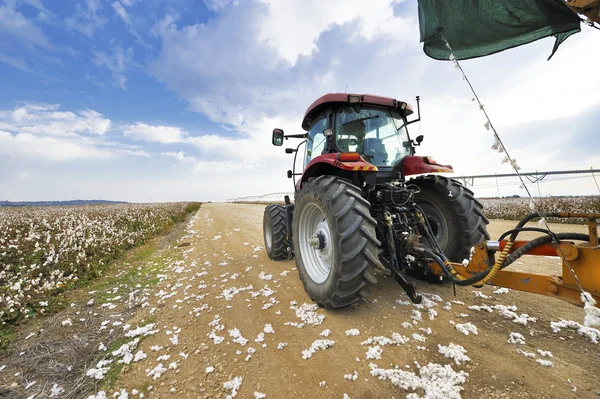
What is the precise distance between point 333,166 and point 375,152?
0.67 metres

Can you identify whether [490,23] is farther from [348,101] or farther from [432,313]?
[432,313]

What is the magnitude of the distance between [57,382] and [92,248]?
4.80 metres

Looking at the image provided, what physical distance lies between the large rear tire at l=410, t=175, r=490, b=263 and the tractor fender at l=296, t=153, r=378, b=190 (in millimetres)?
1223

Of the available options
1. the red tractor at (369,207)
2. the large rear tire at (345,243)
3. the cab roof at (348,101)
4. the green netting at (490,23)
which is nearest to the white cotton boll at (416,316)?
the red tractor at (369,207)

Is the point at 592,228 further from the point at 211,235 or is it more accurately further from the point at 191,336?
the point at 211,235

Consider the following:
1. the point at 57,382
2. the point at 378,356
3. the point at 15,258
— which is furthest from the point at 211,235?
the point at 378,356

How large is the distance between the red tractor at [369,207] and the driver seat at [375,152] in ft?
0.05

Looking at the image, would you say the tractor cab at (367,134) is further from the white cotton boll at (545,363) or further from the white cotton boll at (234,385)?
the white cotton boll at (234,385)

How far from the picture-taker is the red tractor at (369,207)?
2.57 metres

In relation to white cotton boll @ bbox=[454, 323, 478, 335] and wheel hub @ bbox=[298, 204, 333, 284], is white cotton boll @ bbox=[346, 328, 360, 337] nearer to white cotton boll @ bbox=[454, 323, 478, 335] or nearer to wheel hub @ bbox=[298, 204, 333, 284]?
wheel hub @ bbox=[298, 204, 333, 284]

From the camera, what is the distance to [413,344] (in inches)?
90.3

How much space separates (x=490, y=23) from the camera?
2.34 m

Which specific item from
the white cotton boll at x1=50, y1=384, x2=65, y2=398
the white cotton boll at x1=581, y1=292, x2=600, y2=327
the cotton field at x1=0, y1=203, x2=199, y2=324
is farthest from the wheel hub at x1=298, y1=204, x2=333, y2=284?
the cotton field at x1=0, y1=203, x2=199, y2=324

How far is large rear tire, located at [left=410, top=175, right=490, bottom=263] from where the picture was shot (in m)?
3.15
